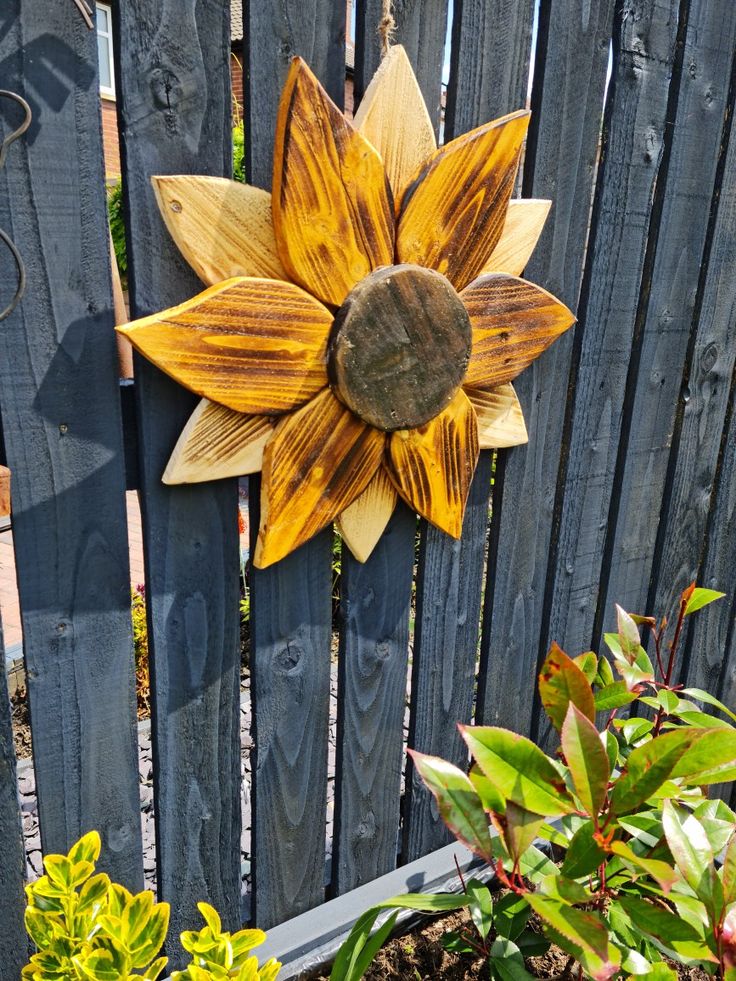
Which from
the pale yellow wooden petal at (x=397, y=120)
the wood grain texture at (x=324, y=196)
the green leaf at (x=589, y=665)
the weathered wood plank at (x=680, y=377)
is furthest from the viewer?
the weathered wood plank at (x=680, y=377)

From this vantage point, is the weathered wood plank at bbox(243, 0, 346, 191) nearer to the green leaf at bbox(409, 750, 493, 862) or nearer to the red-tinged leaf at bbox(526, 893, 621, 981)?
the green leaf at bbox(409, 750, 493, 862)

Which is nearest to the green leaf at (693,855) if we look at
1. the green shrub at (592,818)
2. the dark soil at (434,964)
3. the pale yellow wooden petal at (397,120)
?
the green shrub at (592,818)

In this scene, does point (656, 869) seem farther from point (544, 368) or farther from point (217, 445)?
point (544, 368)

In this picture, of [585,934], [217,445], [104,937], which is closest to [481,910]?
[585,934]

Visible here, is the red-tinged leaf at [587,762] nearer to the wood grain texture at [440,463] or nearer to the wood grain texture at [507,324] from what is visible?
the wood grain texture at [440,463]

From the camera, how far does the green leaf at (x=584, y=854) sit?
901 mm

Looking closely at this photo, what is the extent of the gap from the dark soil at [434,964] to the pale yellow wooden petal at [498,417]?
3.31 feet

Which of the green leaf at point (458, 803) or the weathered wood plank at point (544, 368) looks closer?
the green leaf at point (458, 803)

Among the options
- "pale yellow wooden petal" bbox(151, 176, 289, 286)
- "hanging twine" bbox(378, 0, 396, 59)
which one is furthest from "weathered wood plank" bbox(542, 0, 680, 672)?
"pale yellow wooden petal" bbox(151, 176, 289, 286)

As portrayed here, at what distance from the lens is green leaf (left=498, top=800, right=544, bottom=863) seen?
845mm

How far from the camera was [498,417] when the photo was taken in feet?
5.14

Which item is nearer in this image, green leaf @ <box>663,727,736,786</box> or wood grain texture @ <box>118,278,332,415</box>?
green leaf @ <box>663,727,736,786</box>

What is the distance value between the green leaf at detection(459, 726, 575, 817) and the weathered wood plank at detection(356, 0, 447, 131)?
3.45ft

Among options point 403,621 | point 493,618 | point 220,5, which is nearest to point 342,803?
point 403,621
